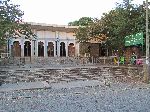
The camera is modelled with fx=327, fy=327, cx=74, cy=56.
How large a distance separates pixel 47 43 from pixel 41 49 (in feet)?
3.22

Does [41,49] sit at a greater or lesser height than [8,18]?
lesser

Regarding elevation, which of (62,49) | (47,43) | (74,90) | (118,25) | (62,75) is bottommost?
(74,90)

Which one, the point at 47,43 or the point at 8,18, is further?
the point at 47,43

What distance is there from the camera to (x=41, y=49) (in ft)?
124

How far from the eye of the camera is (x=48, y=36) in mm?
37938

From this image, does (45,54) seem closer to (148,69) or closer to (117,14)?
(117,14)

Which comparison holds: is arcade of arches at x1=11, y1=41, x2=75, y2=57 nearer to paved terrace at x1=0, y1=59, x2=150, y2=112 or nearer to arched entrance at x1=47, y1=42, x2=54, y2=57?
arched entrance at x1=47, y1=42, x2=54, y2=57

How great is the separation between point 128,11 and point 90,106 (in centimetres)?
2041

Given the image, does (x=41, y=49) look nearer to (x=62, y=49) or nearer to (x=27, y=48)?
(x=27, y=48)

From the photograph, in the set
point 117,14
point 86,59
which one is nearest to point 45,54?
point 86,59

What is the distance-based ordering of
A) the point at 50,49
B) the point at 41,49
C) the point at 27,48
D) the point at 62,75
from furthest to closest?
1. the point at 50,49
2. the point at 41,49
3. the point at 27,48
4. the point at 62,75

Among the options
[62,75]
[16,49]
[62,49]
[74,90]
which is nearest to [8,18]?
[62,75]

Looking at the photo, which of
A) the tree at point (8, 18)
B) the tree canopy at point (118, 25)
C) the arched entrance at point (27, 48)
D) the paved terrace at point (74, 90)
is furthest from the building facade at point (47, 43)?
the tree at point (8, 18)

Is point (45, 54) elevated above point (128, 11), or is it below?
below
